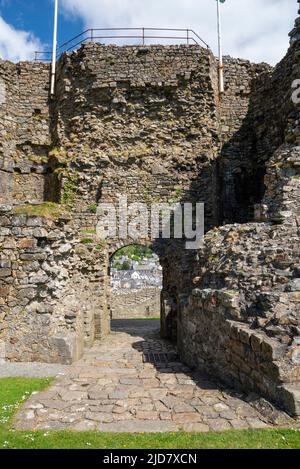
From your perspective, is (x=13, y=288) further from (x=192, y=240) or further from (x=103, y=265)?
(x=192, y=240)

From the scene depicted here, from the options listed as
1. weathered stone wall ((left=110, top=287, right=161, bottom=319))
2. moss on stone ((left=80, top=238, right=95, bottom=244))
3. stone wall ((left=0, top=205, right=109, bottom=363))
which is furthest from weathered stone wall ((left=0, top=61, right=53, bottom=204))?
weathered stone wall ((left=110, top=287, right=161, bottom=319))

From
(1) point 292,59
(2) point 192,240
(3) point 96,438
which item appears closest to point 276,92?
(1) point 292,59

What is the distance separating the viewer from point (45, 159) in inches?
643

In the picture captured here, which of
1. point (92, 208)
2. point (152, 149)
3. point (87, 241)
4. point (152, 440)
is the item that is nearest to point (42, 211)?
point (87, 241)

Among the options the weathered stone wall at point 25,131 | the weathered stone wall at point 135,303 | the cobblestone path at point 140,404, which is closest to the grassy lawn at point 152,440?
the cobblestone path at point 140,404

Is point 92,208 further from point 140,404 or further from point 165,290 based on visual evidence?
point 140,404

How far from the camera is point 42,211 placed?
8.07 m

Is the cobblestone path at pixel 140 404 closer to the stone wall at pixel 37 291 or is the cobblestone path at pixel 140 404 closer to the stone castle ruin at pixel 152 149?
the stone wall at pixel 37 291

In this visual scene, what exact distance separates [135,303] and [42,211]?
57.9 ft

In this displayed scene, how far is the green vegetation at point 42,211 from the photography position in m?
7.86

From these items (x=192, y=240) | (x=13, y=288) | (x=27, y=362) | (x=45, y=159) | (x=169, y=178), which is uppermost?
(x=45, y=159)

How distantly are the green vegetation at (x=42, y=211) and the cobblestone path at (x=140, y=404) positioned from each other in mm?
3215

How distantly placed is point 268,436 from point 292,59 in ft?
43.4

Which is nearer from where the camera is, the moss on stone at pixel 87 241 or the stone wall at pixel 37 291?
the stone wall at pixel 37 291
